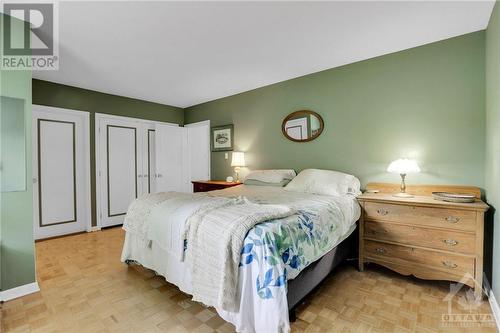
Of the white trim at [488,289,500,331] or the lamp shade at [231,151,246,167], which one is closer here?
the white trim at [488,289,500,331]

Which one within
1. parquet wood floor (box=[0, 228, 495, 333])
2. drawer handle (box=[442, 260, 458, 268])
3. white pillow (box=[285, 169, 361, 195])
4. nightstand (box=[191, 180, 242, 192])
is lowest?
parquet wood floor (box=[0, 228, 495, 333])

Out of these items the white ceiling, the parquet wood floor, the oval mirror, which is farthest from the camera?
the oval mirror

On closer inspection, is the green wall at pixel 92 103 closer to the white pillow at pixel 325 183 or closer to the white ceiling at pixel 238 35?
the white ceiling at pixel 238 35

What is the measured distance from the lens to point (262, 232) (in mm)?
1422

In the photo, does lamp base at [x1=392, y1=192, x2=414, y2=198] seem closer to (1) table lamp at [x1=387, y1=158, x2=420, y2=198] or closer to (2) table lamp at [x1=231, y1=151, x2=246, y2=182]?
(1) table lamp at [x1=387, y1=158, x2=420, y2=198]

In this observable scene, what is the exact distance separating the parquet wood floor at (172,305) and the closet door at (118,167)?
1708mm

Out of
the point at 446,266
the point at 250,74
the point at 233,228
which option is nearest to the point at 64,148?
the point at 250,74

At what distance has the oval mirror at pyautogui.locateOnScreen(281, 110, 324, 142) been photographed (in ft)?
10.7

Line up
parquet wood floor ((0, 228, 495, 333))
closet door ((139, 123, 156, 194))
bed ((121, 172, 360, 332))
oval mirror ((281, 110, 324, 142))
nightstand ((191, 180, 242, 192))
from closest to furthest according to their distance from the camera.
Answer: bed ((121, 172, 360, 332)) → parquet wood floor ((0, 228, 495, 333)) → oval mirror ((281, 110, 324, 142)) → nightstand ((191, 180, 242, 192)) → closet door ((139, 123, 156, 194))

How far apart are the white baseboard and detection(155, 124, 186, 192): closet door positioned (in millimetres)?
2751

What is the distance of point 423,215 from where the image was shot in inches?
83.0

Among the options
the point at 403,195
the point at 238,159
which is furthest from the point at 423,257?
the point at 238,159

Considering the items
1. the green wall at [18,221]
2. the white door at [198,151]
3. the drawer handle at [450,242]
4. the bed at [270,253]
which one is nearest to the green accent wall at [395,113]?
the drawer handle at [450,242]

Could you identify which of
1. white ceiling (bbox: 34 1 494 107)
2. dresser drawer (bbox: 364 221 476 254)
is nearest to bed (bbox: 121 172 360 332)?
dresser drawer (bbox: 364 221 476 254)
